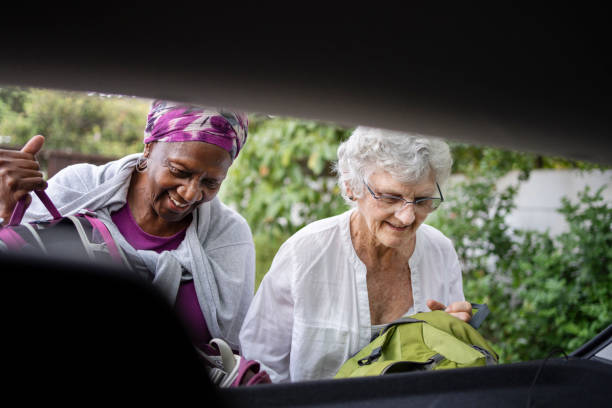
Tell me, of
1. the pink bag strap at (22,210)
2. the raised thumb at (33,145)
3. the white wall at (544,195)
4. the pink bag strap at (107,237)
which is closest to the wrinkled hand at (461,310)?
the pink bag strap at (107,237)

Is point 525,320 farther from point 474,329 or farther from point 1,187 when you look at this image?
point 1,187

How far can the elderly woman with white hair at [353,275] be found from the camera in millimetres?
2152

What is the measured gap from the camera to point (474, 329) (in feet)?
6.32

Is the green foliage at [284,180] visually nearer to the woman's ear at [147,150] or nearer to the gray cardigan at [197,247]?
the gray cardigan at [197,247]

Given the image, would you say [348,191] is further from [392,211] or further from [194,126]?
[194,126]

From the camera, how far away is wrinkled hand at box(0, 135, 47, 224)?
5.82 ft

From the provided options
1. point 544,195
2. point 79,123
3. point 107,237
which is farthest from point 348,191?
point 79,123

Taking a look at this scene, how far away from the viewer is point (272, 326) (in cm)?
219

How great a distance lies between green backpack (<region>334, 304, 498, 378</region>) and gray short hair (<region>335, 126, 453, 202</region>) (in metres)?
0.59

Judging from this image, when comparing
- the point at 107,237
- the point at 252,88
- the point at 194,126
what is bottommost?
→ the point at 107,237

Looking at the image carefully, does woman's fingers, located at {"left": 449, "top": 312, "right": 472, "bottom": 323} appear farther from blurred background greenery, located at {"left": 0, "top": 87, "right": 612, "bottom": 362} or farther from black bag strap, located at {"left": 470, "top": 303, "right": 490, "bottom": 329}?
blurred background greenery, located at {"left": 0, "top": 87, "right": 612, "bottom": 362}

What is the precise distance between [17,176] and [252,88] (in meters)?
1.45

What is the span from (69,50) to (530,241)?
464cm

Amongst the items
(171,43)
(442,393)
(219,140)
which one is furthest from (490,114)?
(219,140)
